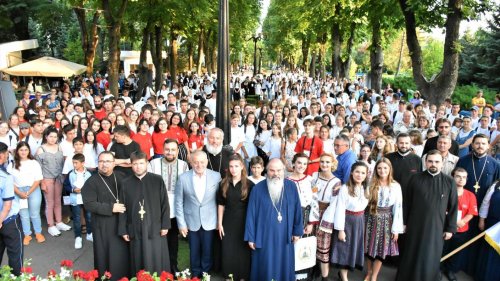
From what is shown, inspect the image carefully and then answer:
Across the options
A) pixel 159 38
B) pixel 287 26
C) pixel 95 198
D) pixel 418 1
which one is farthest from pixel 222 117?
pixel 287 26

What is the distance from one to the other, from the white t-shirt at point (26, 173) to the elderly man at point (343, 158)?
4.77 metres

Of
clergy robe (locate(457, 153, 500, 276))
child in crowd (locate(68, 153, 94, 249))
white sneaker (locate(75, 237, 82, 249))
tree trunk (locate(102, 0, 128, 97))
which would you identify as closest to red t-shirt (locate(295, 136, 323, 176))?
clergy robe (locate(457, 153, 500, 276))

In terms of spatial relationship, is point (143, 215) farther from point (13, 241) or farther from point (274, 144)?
point (274, 144)

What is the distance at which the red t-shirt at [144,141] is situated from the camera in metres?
7.09

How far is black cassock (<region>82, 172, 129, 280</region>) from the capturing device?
4.76 metres

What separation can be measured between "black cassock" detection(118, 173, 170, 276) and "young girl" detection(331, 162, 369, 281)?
2.22 m

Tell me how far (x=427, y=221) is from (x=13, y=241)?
531 centimetres

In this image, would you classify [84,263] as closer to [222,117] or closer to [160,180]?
[160,180]

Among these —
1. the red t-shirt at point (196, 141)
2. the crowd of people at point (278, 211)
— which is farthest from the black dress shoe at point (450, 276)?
the red t-shirt at point (196, 141)

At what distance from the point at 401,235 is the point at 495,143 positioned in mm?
4204

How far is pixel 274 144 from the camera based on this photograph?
8.04m

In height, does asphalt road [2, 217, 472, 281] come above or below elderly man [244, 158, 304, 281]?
below

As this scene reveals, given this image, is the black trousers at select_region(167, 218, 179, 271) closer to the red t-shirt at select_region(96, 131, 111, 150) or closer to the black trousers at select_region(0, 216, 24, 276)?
the black trousers at select_region(0, 216, 24, 276)

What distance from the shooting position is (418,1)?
10.5 m
